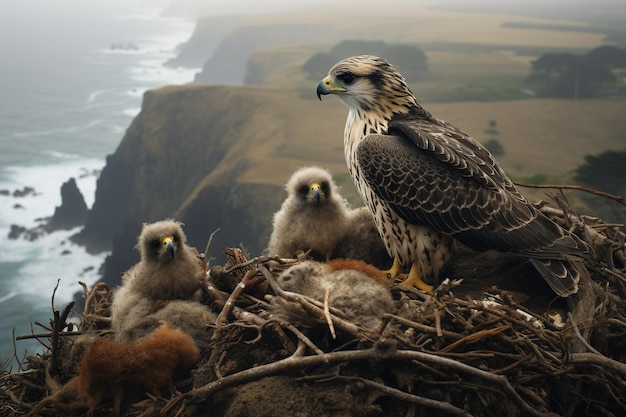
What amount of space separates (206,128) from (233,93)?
125 inches

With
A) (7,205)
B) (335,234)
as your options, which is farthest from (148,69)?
(335,234)

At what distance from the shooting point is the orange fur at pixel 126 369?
3074 millimetres

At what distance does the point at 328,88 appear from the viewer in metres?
4.15

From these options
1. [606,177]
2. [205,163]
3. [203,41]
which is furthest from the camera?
[203,41]

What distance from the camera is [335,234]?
4531mm

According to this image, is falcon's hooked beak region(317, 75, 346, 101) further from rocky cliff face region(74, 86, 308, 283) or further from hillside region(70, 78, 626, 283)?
rocky cliff face region(74, 86, 308, 283)

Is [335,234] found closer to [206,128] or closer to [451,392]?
[451,392]

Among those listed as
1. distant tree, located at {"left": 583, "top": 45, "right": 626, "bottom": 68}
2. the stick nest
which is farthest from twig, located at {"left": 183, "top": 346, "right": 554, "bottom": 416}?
distant tree, located at {"left": 583, "top": 45, "right": 626, "bottom": 68}

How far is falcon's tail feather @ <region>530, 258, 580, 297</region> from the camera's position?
142 inches

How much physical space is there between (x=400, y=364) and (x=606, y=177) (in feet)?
48.6

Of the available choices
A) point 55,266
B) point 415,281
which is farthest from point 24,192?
point 415,281

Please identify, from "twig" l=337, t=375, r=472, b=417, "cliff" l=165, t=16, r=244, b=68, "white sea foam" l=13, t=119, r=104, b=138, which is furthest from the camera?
"cliff" l=165, t=16, r=244, b=68

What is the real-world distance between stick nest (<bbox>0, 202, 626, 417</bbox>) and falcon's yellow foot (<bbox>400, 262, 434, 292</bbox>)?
0.38 meters

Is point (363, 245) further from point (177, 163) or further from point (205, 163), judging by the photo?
point (177, 163)
